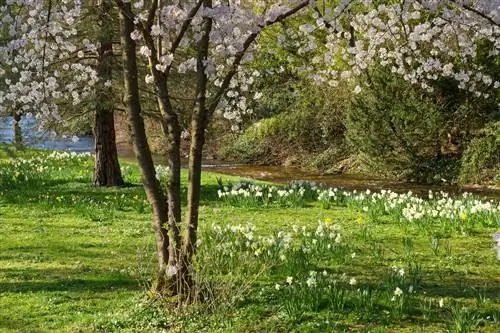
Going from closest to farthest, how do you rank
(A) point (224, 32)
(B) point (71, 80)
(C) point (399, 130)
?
(A) point (224, 32) < (B) point (71, 80) < (C) point (399, 130)

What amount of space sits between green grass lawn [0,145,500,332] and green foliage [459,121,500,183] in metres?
8.32

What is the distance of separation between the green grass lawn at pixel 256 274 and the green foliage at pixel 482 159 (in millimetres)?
8322

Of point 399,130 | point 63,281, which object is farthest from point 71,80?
point 399,130

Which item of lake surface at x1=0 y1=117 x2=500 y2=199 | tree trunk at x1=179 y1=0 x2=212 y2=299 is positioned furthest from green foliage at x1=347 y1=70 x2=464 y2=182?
tree trunk at x1=179 y1=0 x2=212 y2=299

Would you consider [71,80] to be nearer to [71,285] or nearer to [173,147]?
[71,285]

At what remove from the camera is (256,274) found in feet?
20.0

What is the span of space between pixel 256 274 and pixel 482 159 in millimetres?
12977

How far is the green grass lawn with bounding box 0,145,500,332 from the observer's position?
195 inches

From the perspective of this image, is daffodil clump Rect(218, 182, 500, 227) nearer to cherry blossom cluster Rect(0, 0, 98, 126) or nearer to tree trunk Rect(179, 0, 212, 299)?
tree trunk Rect(179, 0, 212, 299)

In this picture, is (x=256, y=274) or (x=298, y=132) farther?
(x=298, y=132)

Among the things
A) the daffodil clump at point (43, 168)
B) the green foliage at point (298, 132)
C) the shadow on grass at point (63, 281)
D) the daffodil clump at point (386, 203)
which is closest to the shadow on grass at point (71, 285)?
the shadow on grass at point (63, 281)

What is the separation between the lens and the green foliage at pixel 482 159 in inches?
663

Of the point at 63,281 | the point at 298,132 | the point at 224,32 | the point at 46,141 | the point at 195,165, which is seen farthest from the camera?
the point at 298,132

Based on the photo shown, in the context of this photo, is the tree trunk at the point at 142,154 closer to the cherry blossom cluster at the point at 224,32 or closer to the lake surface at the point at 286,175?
the cherry blossom cluster at the point at 224,32
